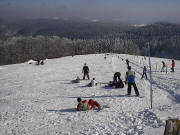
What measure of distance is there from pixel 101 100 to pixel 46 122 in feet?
14.1

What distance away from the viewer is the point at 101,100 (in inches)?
488

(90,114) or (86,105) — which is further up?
(86,105)

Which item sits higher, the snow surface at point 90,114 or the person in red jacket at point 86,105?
the person in red jacket at point 86,105

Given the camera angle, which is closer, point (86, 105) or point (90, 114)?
point (90, 114)

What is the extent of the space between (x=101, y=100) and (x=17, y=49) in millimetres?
94043

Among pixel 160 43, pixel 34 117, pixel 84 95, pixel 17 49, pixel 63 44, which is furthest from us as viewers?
pixel 160 43

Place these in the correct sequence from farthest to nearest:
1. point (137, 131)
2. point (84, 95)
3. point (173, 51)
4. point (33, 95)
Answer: point (173, 51), point (33, 95), point (84, 95), point (137, 131)

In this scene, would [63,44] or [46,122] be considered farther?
[63,44]

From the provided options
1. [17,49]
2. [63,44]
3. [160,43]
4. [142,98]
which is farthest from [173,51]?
[142,98]

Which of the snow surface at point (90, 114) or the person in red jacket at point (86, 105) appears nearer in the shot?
the snow surface at point (90, 114)

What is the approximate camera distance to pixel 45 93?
1554 centimetres

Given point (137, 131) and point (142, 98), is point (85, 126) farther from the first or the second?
point (142, 98)

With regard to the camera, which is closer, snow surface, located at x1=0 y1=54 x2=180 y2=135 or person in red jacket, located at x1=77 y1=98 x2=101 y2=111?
snow surface, located at x1=0 y1=54 x2=180 y2=135

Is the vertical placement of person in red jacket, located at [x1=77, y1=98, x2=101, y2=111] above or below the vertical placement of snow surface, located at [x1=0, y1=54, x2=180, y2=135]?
above
